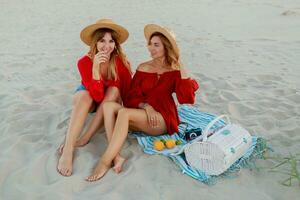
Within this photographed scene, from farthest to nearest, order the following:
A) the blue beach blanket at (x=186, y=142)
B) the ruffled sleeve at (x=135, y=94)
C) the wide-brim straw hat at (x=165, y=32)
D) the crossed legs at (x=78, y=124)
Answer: the ruffled sleeve at (x=135, y=94) → the wide-brim straw hat at (x=165, y=32) → the crossed legs at (x=78, y=124) → the blue beach blanket at (x=186, y=142)


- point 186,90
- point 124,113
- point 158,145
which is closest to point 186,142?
point 158,145

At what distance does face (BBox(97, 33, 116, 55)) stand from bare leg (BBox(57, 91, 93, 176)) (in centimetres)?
47

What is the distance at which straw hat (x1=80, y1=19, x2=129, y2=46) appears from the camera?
4.07 m

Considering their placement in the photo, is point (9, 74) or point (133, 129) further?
point (9, 74)

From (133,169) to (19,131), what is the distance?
4.74 feet

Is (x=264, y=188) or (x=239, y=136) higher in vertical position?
(x=239, y=136)

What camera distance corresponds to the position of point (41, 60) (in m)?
6.95

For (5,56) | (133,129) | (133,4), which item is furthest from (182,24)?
(133,129)

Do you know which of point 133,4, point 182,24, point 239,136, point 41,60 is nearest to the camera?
point 239,136

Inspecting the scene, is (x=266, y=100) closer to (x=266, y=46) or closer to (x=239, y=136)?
(x=239, y=136)

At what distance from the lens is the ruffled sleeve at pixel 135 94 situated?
4087 millimetres

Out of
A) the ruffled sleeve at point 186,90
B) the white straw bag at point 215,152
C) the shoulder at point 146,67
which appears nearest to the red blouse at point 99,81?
the shoulder at point 146,67

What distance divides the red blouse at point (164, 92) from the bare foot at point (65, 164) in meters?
0.82

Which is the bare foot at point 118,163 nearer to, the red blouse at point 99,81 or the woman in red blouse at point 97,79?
the woman in red blouse at point 97,79
